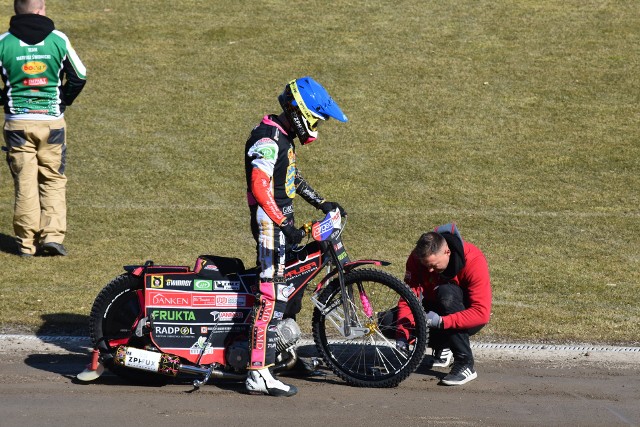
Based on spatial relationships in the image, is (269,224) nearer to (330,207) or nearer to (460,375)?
(330,207)

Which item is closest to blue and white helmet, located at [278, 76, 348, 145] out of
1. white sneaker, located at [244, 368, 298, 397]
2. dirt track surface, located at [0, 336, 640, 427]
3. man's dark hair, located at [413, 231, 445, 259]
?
man's dark hair, located at [413, 231, 445, 259]

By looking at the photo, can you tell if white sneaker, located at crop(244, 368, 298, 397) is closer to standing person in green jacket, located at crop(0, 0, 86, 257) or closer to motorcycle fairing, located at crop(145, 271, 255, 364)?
motorcycle fairing, located at crop(145, 271, 255, 364)

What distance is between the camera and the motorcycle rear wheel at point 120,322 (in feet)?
22.1

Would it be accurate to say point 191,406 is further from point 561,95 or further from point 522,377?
point 561,95

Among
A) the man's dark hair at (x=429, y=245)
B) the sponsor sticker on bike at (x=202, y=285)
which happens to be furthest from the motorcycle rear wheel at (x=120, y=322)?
the man's dark hair at (x=429, y=245)

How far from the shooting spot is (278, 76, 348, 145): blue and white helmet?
6.46m

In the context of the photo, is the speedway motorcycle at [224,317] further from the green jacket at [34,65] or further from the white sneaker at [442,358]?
the green jacket at [34,65]

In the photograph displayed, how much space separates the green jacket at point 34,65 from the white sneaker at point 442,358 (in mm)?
4432

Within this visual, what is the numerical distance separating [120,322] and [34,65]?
3.50 m

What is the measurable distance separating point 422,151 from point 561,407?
7.76 m

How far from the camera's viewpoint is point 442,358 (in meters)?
7.12

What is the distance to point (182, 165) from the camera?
13250 mm

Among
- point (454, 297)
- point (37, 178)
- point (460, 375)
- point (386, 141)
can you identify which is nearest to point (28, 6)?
point (37, 178)

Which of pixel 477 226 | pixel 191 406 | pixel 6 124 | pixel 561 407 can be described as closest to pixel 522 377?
pixel 561 407
